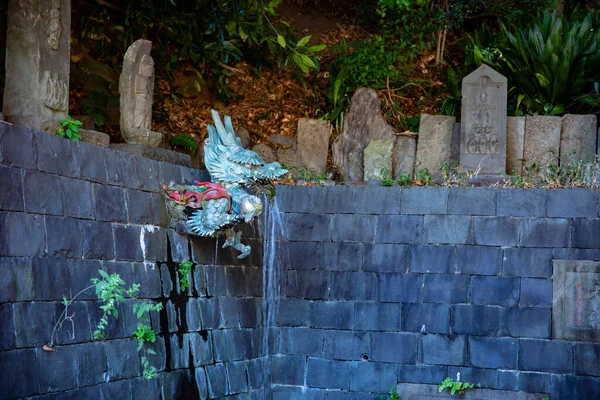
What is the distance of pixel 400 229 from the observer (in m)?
9.05

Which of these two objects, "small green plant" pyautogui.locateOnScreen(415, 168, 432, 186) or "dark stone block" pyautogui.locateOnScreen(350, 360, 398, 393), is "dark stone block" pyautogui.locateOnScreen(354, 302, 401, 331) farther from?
"small green plant" pyautogui.locateOnScreen(415, 168, 432, 186)

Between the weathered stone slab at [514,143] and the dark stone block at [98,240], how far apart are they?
5.85 m

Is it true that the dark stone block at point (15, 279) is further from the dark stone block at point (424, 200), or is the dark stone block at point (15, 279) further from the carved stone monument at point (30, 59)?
the dark stone block at point (424, 200)

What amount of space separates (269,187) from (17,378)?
3292mm

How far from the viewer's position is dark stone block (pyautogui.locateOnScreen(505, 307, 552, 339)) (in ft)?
27.6

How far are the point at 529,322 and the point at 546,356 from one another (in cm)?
37

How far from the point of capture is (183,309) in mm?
7516

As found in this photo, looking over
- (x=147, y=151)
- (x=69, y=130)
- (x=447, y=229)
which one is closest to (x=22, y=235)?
(x=69, y=130)

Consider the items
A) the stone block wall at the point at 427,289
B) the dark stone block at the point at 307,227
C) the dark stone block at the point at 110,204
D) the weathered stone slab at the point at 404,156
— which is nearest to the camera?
the dark stone block at the point at 110,204

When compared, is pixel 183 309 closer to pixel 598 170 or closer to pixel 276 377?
pixel 276 377

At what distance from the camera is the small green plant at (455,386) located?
8539 millimetres

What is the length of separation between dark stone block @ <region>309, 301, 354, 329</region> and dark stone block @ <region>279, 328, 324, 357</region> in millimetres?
110

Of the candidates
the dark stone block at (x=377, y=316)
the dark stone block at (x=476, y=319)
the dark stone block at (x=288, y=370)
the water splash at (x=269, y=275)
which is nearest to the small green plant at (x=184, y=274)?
the water splash at (x=269, y=275)

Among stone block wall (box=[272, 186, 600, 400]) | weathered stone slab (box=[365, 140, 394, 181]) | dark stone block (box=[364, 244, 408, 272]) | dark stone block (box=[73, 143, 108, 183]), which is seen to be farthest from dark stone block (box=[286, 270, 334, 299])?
dark stone block (box=[73, 143, 108, 183])
